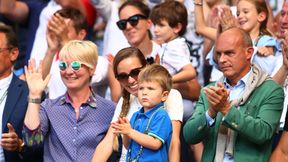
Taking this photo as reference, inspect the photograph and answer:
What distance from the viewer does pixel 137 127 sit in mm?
7031

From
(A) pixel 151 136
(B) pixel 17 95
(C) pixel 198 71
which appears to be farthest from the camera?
(C) pixel 198 71

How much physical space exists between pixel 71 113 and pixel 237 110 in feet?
5.32

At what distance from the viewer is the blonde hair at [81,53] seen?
779cm

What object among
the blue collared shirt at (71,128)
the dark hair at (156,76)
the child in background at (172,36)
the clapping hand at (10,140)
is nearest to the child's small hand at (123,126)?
the dark hair at (156,76)

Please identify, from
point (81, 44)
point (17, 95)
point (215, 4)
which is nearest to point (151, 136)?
point (81, 44)

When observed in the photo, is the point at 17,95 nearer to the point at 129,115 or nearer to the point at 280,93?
the point at 129,115

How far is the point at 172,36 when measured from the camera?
28.9 ft

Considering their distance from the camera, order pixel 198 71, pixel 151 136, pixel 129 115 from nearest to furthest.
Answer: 1. pixel 151 136
2. pixel 129 115
3. pixel 198 71

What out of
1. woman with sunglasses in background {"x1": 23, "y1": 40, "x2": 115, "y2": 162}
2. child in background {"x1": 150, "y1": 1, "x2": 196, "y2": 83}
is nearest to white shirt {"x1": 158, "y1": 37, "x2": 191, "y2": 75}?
child in background {"x1": 150, "y1": 1, "x2": 196, "y2": 83}

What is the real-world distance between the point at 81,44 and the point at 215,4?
2.52m

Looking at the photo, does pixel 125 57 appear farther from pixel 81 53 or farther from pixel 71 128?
pixel 71 128

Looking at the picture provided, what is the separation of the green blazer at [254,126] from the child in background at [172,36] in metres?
1.41

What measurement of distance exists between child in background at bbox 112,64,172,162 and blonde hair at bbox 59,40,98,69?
893 millimetres

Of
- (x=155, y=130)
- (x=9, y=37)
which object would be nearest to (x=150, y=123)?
(x=155, y=130)
